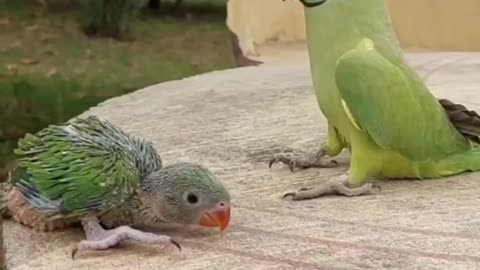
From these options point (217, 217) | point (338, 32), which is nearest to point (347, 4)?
→ point (338, 32)

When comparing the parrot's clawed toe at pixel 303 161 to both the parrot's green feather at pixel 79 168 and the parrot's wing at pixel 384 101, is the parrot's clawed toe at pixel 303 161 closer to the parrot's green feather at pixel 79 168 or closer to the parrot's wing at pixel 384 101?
the parrot's wing at pixel 384 101

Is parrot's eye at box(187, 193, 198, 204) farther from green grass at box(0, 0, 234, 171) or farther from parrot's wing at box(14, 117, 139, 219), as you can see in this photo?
green grass at box(0, 0, 234, 171)

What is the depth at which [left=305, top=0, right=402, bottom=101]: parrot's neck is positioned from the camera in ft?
3.38

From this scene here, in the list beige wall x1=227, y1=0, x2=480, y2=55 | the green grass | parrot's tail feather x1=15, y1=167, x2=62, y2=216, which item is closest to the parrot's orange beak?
parrot's tail feather x1=15, y1=167, x2=62, y2=216

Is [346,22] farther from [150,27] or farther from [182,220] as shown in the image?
[150,27]

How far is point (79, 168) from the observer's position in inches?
32.0

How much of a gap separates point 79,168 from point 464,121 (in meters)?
0.52

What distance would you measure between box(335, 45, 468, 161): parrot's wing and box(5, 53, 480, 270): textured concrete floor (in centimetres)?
6

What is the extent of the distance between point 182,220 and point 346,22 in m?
0.35

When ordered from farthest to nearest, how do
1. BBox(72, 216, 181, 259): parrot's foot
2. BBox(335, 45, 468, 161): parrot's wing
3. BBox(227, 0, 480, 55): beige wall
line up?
BBox(227, 0, 480, 55): beige wall
BBox(335, 45, 468, 161): parrot's wing
BBox(72, 216, 181, 259): parrot's foot

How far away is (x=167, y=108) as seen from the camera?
1548 millimetres

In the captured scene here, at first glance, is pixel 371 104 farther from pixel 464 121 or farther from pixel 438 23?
pixel 438 23

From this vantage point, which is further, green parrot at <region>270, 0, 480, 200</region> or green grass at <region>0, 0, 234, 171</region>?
green grass at <region>0, 0, 234, 171</region>

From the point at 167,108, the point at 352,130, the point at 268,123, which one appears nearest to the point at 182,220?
the point at 352,130
